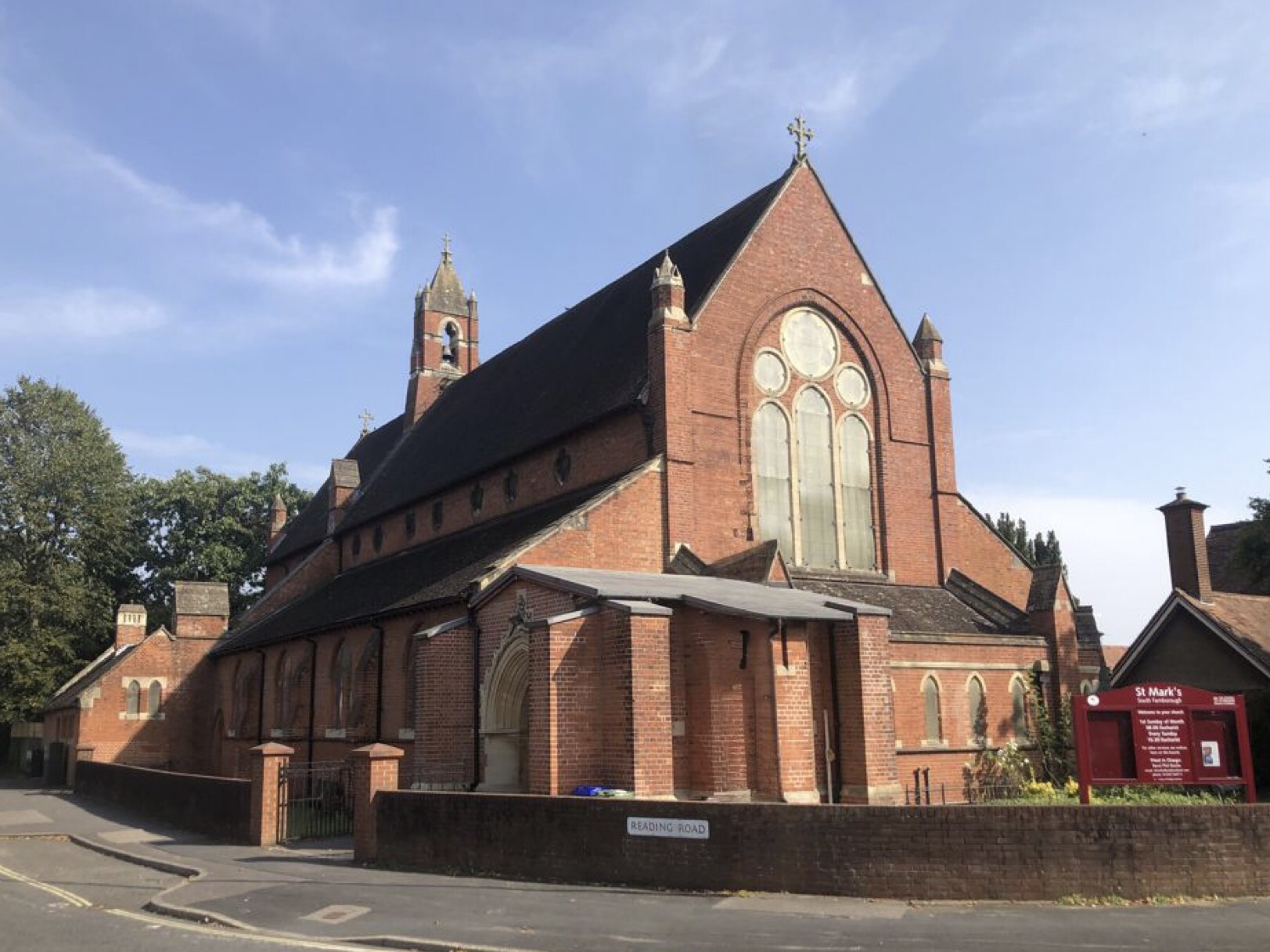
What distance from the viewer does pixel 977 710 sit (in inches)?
922

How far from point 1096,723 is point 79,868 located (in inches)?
642

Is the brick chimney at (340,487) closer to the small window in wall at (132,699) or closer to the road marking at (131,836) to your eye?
the small window in wall at (132,699)

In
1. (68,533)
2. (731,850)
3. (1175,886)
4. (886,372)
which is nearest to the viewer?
(1175,886)

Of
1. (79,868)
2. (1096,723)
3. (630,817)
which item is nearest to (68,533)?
(79,868)

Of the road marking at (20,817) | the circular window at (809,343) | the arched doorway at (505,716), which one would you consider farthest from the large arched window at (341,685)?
the circular window at (809,343)

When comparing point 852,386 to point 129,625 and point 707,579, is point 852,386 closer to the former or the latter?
point 707,579

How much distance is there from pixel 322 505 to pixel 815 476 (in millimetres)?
28661

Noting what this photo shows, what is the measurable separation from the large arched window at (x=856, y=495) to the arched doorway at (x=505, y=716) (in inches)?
378

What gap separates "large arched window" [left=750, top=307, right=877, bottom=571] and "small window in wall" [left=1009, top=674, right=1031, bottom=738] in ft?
14.4

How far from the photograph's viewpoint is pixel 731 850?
42.5 feet

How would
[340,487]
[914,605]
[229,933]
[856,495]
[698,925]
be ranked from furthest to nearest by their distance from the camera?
[340,487]
[856,495]
[914,605]
[229,933]
[698,925]

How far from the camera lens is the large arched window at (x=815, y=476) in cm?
2592

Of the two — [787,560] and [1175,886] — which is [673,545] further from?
[1175,886]

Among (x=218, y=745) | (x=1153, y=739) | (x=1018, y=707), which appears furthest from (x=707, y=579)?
(x=218, y=745)
